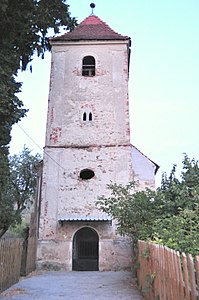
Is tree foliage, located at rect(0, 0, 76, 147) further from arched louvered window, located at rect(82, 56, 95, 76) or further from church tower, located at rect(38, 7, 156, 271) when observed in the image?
arched louvered window, located at rect(82, 56, 95, 76)

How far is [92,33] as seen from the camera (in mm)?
19766

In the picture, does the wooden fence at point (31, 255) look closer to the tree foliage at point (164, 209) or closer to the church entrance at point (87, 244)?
the church entrance at point (87, 244)

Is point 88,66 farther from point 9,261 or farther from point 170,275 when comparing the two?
point 170,275

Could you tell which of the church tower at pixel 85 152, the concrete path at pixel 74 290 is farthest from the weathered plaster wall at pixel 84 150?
the concrete path at pixel 74 290

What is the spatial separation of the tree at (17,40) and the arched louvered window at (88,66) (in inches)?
267

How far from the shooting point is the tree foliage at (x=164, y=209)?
731cm

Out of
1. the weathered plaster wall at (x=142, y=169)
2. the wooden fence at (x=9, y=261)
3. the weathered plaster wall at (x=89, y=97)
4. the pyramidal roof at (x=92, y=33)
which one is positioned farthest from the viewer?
the pyramidal roof at (x=92, y=33)

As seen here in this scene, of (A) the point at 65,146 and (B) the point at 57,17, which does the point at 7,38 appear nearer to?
(B) the point at 57,17

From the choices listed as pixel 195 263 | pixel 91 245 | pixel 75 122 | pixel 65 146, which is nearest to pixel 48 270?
pixel 91 245

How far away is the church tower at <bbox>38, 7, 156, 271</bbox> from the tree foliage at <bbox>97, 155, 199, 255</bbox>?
4.40m

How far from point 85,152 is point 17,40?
7.39 metres

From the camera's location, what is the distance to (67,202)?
52.3 feet

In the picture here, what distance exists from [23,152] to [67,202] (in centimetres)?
1744

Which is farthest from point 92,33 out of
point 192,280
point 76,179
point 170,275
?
point 192,280
